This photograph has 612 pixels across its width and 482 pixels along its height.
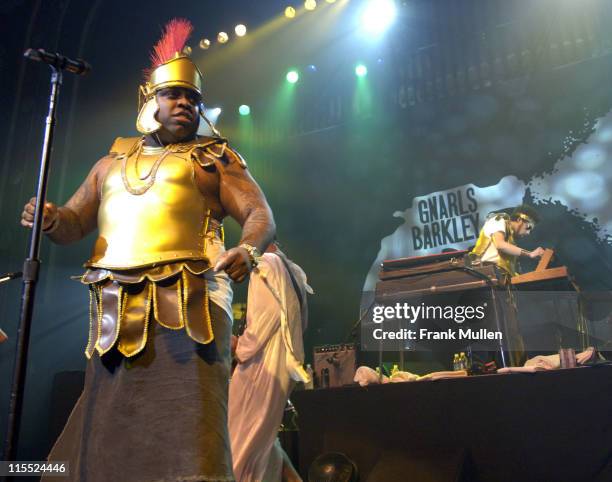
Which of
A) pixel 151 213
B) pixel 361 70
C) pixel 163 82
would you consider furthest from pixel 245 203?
pixel 361 70

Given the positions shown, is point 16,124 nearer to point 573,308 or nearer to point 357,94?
point 357,94

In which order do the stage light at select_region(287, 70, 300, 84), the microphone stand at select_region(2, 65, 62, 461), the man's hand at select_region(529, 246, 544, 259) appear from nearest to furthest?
the microphone stand at select_region(2, 65, 62, 461) < the man's hand at select_region(529, 246, 544, 259) < the stage light at select_region(287, 70, 300, 84)

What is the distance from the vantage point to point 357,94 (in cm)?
852

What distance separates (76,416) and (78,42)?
246 inches

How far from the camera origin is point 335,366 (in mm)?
5301

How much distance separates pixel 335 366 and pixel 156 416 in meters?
3.75

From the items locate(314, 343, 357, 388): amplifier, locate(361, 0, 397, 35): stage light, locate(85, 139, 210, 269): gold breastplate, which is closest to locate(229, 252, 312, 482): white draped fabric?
locate(85, 139, 210, 269): gold breastplate

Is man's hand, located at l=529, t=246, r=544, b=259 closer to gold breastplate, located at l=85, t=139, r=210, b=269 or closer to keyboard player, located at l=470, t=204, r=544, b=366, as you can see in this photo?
keyboard player, located at l=470, t=204, r=544, b=366

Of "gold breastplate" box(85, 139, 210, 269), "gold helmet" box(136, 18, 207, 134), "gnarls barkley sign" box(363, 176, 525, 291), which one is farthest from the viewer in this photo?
"gnarls barkley sign" box(363, 176, 525, 291)

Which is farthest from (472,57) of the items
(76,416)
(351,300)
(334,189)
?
(76,416)

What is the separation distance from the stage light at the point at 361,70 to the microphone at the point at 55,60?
268 inches

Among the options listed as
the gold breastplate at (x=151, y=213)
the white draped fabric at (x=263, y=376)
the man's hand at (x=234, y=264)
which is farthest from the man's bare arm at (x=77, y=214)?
the white draped fabric at (x=263, y=376)

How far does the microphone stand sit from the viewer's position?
5.19 feet

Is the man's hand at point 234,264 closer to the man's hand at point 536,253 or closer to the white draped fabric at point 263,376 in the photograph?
the white draped fabric at point 263,376
